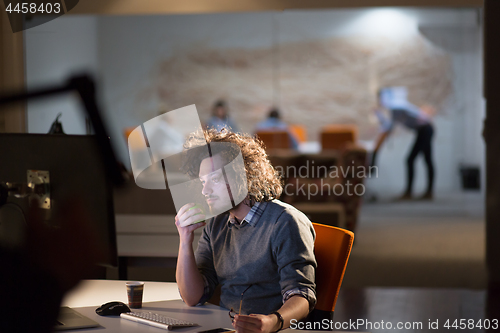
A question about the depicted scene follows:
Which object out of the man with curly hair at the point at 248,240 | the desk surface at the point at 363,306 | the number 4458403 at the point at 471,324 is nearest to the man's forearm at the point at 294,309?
the man with curly hair at the point at 248,240

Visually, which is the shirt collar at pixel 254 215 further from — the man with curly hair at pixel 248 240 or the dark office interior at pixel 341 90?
the dark office interior at pixel 341 90

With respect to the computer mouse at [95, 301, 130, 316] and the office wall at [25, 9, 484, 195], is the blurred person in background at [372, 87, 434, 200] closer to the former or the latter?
the office wall at [25, 9, 484, 195]

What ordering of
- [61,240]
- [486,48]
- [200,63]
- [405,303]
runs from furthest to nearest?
[200,63] < [486,48] < [405,303] < [61,240]

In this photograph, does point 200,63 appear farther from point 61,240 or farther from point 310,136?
point 61,240

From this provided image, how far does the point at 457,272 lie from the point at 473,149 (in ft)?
3.42

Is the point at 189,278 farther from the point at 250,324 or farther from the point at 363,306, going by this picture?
the point at 363,306

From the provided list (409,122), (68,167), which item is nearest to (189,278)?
(68,167)

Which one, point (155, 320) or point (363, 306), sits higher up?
point (155, 320)

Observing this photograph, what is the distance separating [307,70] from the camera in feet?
13.8

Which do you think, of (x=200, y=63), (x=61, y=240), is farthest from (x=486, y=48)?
(x=61, y=240)

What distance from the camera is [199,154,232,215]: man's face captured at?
4.98 ft

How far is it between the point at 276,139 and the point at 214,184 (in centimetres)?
281

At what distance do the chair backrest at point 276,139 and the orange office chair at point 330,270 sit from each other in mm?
2632

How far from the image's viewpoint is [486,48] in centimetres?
402
